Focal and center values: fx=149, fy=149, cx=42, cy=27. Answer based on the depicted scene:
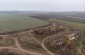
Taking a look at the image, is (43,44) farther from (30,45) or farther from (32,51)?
(32,51)

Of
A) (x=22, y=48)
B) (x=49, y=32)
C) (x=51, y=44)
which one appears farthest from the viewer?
(x=49, y=32)

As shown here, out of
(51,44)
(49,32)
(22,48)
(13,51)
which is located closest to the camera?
(13,51)

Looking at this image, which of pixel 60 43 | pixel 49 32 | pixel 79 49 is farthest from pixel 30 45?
pixel 49 32

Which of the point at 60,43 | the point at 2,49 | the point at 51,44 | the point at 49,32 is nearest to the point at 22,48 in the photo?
the point at 2,49

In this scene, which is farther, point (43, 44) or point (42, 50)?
point (43, 44)

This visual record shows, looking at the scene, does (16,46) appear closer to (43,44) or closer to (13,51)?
(13,51)

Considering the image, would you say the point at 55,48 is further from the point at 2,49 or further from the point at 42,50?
the point at 2,49

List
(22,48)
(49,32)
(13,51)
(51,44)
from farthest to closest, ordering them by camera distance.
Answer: (49,32) < (51,44) < (22,48) < (13,51)

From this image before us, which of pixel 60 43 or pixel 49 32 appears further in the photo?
pixel 49 32
